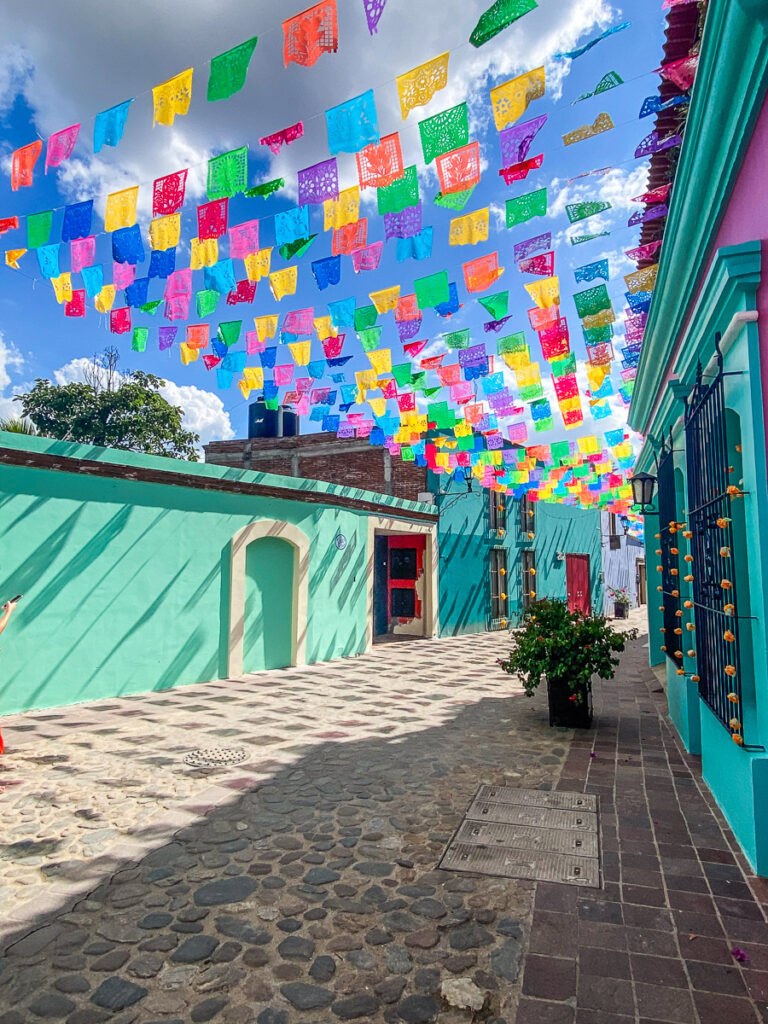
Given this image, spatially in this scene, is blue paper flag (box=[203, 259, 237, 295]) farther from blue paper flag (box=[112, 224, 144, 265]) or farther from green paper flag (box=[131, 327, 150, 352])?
green paper flag (box=[131, 327, 150, 352])

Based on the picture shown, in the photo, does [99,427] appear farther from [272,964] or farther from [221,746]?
[272,964]

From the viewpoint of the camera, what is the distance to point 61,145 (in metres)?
5.29

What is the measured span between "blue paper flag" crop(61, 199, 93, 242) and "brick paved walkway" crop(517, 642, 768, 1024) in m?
6.82

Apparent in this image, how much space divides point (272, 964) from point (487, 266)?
6.66m

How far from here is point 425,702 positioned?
7.78 metres

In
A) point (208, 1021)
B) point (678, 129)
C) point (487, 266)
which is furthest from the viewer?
point (487, 266)

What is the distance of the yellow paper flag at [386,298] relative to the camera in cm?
777

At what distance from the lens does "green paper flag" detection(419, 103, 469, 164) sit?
5195mm

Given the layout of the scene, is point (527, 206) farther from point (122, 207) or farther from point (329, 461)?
point (329, 461)

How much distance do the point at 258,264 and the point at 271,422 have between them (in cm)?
1601

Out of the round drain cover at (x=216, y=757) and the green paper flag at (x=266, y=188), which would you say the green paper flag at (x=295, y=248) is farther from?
the round drain cover at (x=216, y=757)

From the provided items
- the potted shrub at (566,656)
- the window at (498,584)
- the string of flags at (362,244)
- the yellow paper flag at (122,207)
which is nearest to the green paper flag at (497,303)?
the string of flags at (362,244)

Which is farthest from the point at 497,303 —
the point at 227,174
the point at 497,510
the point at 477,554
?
the point at 497,510

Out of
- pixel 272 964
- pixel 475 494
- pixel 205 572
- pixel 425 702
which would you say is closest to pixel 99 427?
pixel 475 494
